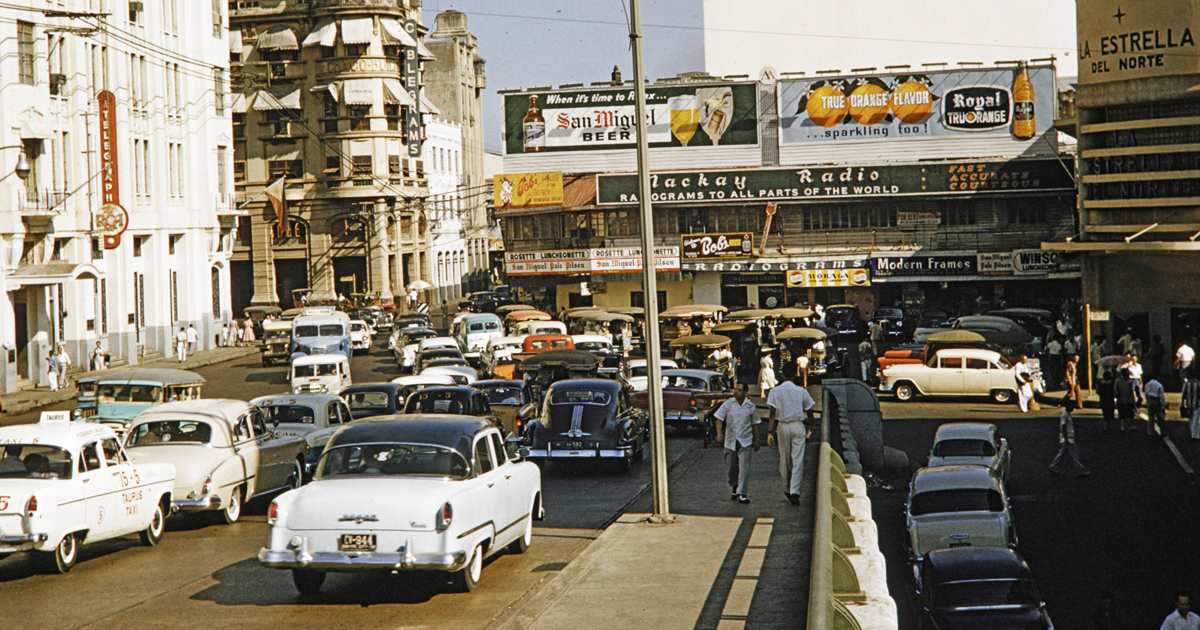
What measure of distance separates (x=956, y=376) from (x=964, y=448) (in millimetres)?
14283

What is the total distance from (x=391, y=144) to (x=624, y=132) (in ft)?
62.5

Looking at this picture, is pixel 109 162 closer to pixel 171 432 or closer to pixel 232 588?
pixel 171 432

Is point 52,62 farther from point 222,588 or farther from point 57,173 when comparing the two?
point 222,588

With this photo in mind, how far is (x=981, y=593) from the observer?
15094 mm

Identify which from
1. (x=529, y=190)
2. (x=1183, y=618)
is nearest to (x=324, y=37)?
(x=529, y=190)

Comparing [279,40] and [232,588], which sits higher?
[279,40]

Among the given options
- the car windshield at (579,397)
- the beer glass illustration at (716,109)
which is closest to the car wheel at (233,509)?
the car windshield at (579,397)

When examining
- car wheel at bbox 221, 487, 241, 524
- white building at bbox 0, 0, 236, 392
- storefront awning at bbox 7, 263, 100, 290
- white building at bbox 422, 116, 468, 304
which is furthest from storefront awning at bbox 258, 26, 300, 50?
car wheel at bbox 221, 487, 241, 524

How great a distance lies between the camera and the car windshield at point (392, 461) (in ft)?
41.3

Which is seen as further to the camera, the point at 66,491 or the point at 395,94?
the point at 395,94

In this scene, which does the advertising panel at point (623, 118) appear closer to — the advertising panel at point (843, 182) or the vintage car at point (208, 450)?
the advertising panel at point (843, 182)

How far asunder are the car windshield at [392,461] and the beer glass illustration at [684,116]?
59.3 m

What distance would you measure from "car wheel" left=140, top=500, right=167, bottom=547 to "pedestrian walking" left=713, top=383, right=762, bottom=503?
718 cm

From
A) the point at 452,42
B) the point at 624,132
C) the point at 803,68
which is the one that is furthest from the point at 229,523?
the point at 452,42
